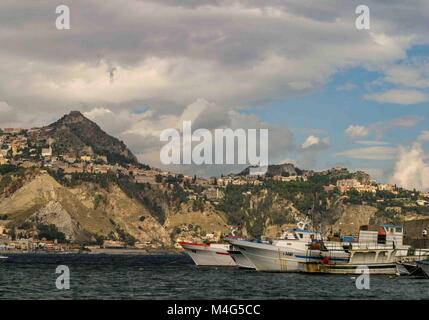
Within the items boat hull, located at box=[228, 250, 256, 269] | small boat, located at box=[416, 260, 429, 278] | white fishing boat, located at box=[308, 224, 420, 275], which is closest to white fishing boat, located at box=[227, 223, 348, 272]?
white fishing boat, located at box=[308, 224, 420, 275]

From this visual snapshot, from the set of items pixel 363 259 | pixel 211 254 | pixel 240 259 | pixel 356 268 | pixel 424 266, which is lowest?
pixel 211 254

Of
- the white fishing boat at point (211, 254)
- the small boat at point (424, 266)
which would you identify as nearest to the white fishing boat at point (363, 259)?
the small boat at point (424, 266)

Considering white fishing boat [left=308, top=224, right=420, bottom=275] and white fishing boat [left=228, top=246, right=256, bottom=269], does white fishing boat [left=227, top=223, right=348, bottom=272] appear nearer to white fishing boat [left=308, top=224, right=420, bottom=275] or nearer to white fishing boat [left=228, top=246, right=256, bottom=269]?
white fishing boat [left=308, top=224, right=420, bottom=275]

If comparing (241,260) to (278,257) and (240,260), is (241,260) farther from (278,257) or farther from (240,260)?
(278,257)

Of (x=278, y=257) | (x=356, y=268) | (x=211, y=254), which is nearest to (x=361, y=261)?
(x=356, y=268)

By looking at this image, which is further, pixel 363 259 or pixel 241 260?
pixel 241 260
